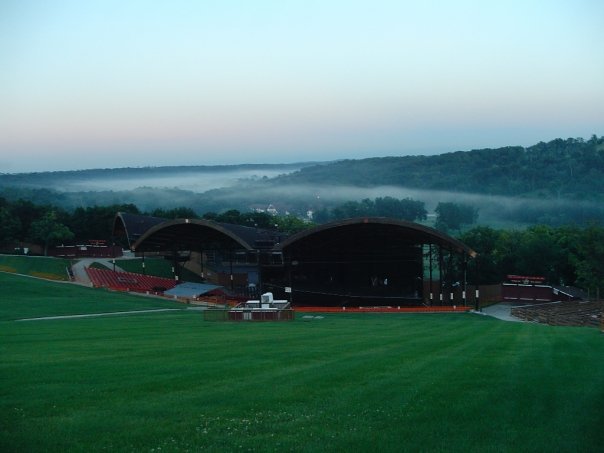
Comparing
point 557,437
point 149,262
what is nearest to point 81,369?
point 557,437

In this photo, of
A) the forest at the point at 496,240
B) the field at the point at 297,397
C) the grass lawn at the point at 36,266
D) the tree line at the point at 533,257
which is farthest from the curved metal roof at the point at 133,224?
the field at the point at 297,397

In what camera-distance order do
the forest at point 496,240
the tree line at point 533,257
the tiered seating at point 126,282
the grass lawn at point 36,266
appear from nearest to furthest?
1. the forest at point 496,240
2. the tiered seating at point 126,282
3. the grass lawn at point 36,266
4. the tree line at point 533,257

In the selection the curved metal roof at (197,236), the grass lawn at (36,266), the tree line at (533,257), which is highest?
the curved metal roof at (197,236)

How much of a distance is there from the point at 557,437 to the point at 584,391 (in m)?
3.57

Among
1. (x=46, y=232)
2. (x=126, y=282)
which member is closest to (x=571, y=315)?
(x=126, y=282)

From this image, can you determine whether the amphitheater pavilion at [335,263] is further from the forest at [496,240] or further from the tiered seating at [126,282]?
the forest at [496,240]

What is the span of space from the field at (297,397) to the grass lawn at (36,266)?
53.4m

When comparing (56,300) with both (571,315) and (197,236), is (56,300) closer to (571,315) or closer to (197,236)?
(197,236)

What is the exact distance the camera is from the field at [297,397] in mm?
9469

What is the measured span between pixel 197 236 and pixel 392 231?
76.8 ft

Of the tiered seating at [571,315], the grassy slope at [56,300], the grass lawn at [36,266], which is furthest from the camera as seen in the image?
the grass lawn at [36,266]

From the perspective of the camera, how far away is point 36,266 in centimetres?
7338

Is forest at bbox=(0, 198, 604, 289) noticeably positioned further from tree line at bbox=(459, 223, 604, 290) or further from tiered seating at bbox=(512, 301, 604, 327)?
tiered seating at bbox=(512, 301, 604, 327)

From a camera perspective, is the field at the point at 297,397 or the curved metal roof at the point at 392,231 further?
the curved metal roof at the point at 392,231
